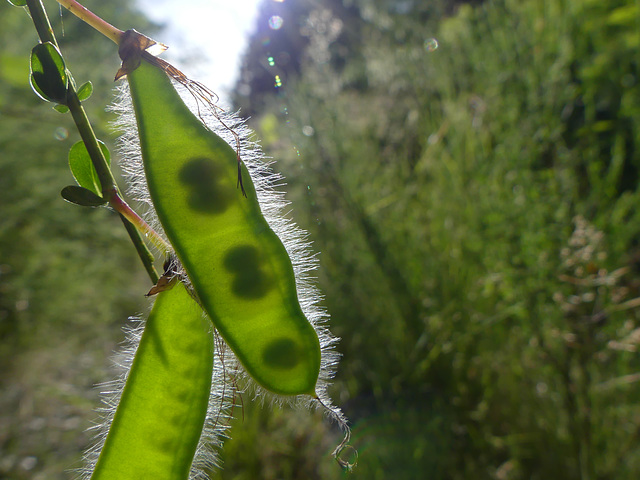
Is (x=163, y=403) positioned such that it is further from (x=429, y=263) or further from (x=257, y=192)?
(x=429, y=263)

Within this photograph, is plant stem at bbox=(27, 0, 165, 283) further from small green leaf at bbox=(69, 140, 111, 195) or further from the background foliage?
the background foliage

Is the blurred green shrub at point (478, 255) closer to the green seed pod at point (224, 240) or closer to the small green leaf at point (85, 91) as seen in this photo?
the green seed pod at point (224, 240)

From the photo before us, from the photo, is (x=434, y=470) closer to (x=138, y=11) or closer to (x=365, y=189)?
(x=365, y=189)

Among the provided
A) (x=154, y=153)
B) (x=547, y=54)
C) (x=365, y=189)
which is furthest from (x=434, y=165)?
(x=154, y=153)

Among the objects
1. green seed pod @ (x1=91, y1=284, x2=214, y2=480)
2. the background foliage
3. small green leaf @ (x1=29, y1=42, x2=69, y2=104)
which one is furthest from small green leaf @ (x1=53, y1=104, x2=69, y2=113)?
the background foliage

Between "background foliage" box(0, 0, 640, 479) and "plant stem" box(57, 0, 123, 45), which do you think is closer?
"plant stem" box(57, 0, 123, 45)

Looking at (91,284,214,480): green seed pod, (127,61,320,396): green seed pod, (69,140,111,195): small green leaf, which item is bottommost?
(91,284,214,480): green seed pod

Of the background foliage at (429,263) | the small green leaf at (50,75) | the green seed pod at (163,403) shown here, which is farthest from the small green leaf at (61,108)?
the background foliage at (429,263)
